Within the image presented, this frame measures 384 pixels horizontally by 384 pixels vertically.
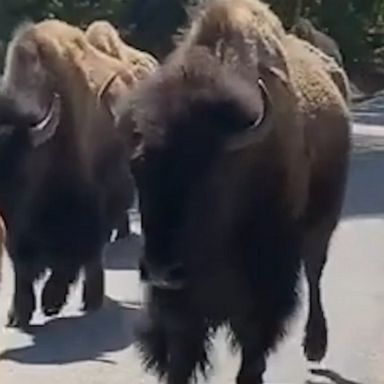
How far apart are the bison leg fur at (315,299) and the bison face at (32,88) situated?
6.26 feet

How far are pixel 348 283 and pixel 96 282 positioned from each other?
197 centimetres

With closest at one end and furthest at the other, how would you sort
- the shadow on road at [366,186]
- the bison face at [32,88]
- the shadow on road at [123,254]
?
the bison face at [32,88] → the shadow on road at [123,254] → the shadow on road at [366,186]

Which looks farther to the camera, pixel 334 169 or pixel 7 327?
pixel 7 327

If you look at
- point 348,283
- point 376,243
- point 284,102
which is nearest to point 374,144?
point 376,243

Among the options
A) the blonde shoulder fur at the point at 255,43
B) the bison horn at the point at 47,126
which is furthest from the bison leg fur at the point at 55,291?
the blonde shoulder fur at the point at 255,43

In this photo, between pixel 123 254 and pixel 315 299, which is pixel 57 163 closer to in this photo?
pixel 315 299

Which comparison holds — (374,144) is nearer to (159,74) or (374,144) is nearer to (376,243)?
(376,243)

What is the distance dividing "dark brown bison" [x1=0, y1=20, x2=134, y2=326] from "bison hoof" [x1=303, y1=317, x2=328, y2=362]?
1.65m

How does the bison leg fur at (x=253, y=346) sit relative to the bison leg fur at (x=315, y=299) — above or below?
above

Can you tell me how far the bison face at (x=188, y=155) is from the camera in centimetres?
705

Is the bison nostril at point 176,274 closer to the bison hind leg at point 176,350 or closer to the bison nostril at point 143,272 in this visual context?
the bison nostril at point 143,272

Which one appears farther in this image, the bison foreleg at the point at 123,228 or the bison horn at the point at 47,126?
the bison foreleg at the point at 123,228

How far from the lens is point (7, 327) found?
395 inches

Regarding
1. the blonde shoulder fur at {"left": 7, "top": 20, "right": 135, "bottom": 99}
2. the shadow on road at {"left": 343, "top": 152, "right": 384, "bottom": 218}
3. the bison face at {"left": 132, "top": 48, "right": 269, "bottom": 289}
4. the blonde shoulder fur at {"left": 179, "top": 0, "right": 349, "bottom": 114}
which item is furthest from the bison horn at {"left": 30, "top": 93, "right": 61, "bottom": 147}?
the shadow on road at {"left": 343, "top": 152, "right": 384, "bottom": 218}
